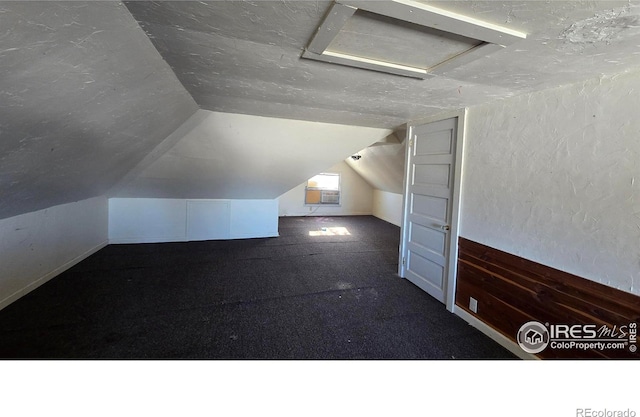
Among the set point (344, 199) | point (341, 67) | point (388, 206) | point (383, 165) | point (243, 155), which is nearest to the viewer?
point (341, 67)

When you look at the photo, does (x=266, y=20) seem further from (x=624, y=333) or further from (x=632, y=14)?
(x=624, y=333)

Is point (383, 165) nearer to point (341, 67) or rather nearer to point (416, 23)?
point (341, 67)

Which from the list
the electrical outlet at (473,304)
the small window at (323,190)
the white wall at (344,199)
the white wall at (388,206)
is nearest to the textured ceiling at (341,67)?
the electrical outlet at (473,304)

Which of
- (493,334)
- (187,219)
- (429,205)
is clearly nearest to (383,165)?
(429,205)

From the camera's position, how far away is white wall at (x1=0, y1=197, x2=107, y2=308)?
2344mm

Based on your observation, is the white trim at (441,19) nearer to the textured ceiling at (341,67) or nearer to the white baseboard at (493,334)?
the textured ceiling at (341,67)

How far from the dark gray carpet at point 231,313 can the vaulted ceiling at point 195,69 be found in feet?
3.36

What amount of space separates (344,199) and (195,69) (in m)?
6.66

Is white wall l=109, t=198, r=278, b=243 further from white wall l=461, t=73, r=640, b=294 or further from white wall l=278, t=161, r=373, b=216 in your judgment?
white wall l=461, t=73, r=640, b=294

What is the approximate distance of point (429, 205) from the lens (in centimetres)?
285

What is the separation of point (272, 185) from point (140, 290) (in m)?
2.41

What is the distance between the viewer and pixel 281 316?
7.64ft

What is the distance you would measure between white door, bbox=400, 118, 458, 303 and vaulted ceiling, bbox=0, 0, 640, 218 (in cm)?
48

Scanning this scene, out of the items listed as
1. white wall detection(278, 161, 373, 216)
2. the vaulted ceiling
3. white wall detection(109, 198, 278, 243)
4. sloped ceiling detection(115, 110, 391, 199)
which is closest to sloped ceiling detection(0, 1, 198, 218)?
the vaulted ceiling
